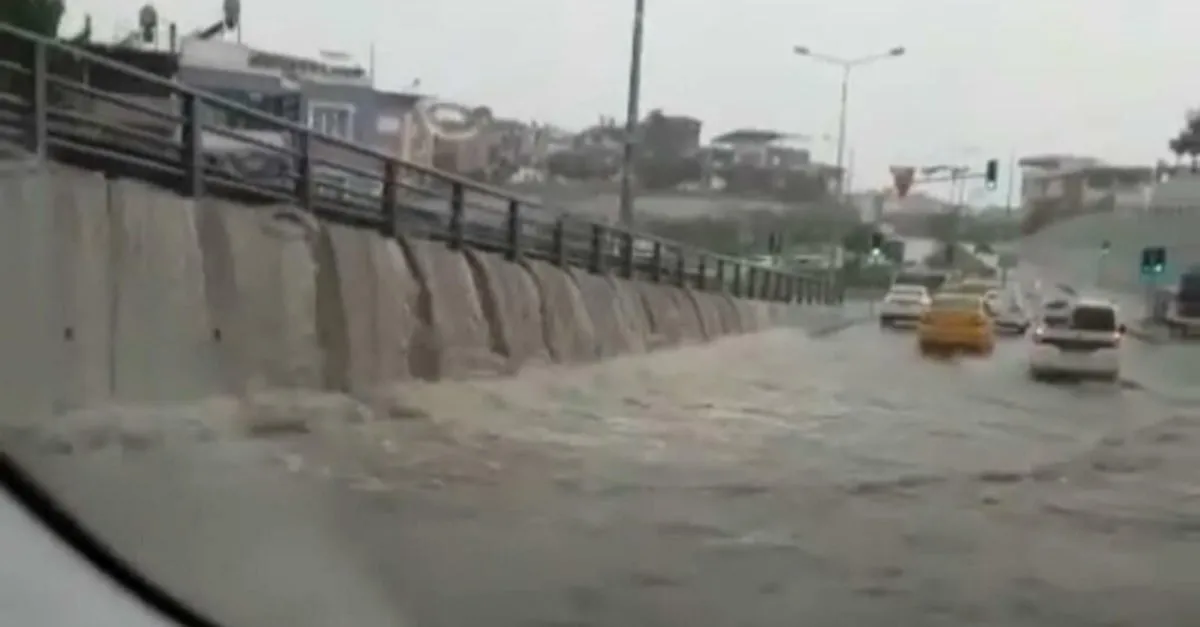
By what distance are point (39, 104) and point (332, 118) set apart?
18.2 inches

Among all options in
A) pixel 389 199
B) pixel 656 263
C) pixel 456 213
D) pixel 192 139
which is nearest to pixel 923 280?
pixel 656 263

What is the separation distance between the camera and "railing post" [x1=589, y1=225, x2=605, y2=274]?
248cm

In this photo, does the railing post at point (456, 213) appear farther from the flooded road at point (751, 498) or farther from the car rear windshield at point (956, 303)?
the car rear windshield at point (956, 303)

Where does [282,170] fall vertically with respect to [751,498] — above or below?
above

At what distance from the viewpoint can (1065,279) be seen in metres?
2.24

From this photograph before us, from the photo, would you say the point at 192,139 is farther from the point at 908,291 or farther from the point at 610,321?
the point at 908,291

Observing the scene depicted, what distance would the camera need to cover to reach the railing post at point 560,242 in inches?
97.0

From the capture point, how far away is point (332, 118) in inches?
90.7

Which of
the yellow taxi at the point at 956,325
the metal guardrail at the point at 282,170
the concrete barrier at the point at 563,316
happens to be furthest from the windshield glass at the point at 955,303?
the concrete barrier at the point at 563,316

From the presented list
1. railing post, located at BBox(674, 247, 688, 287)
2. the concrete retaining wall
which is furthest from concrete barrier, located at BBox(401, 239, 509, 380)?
railing post, located at BBox(674, 247, 688, 287)

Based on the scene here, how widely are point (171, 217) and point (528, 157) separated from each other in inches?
23.6

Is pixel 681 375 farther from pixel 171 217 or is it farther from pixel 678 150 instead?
pixel 171 217

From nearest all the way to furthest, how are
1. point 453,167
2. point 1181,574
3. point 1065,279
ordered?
point 1181,574 → point 1065,279 → point 453,167

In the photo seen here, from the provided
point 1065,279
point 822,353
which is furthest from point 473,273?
point 1065,279
